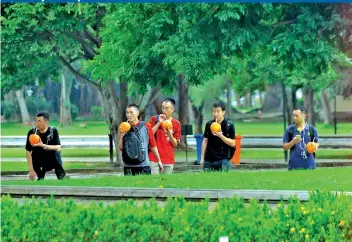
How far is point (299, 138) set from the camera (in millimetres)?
15586

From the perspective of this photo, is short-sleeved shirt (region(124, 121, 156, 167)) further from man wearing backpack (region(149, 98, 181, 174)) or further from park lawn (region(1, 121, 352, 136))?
park lawn (region(1, 121, 352, 136))

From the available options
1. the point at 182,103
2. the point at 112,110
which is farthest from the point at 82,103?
the point at 112,110

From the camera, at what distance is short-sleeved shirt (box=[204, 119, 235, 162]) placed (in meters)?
15.6

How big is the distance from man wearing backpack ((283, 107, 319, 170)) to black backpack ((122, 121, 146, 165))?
228 centimetres

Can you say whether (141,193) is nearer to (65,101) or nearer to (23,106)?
(65,101)

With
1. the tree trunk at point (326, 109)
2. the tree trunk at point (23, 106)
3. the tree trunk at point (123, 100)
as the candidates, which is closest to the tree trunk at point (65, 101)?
the tree trunk at point (23, 106)

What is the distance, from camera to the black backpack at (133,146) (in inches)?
582

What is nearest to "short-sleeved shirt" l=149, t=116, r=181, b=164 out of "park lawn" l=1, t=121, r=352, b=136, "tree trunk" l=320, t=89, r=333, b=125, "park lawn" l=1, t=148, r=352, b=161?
"park lawn" l=1, t=148, r=352, b=161

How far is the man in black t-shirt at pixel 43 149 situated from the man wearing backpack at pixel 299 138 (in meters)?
3.50

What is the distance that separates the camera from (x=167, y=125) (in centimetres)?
1538

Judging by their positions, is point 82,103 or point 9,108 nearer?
point 9,108

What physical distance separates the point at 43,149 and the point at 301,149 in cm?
395

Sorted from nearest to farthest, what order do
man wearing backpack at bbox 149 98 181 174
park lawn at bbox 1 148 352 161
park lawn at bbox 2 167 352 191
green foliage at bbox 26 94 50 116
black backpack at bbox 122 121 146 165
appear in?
black backpack at bbox 122 121 146 165
park lawn at bbox 2 167 352 191
man wearing backpack at bbox 149 98 181 174
park lawn at bbox 1 148 352 161
green foliage at bbox 26 94 50 116

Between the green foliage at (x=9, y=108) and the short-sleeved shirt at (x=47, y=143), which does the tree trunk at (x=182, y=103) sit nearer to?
the short-sleeved shirt at (x=47, y=143)
